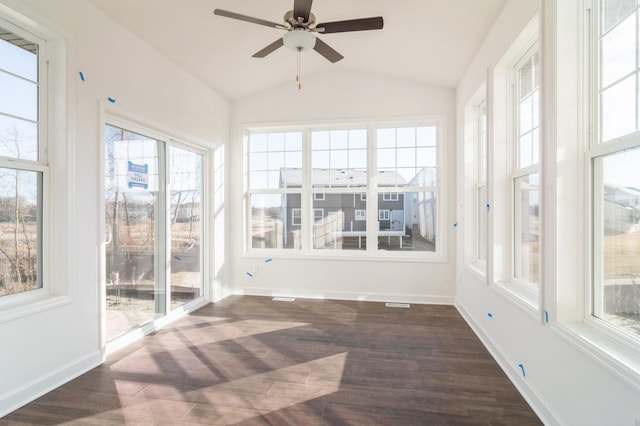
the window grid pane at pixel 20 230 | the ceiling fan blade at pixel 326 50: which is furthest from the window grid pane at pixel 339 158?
the window grid pane at pixel 20 230

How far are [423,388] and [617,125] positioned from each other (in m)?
2.00

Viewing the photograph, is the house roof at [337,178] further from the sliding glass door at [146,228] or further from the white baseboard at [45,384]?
the white baseboard at [45,384]

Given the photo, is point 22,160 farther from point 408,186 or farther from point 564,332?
point 408,186

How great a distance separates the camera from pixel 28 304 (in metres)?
2.22

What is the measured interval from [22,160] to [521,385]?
12.5 ft

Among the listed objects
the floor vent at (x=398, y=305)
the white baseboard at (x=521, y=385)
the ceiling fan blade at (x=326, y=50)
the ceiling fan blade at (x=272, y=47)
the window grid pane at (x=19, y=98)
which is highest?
the ceiling fan blade at (x=272, y=47)

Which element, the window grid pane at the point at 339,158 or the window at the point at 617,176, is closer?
the window at the point at 617,176

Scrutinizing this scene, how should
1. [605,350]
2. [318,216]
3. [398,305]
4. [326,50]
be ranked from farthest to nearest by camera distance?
[318,216], [398,305], [326,50], [605,350]

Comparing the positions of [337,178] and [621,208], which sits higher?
[337,178]

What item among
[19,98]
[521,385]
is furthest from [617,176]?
[19,98]

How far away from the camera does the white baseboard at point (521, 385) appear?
195 cm

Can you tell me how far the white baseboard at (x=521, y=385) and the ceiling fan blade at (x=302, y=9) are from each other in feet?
9.65

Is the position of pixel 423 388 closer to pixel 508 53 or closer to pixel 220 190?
pixel 508 53

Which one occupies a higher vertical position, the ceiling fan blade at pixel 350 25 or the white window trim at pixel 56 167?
the ceiling fan blade at pixel 350 25
